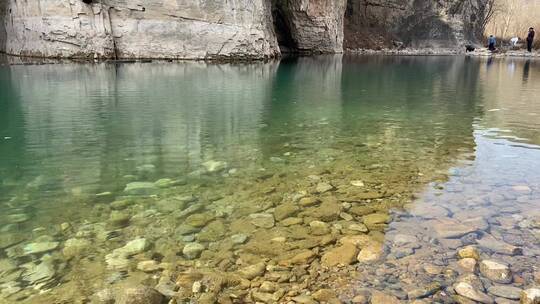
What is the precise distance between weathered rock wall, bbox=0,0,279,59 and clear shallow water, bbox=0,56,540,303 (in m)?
10.9

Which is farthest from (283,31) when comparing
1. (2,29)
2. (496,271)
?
(496,271)

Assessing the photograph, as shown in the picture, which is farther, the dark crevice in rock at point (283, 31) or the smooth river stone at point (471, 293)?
the dark crevice in rock at point (283, 31)

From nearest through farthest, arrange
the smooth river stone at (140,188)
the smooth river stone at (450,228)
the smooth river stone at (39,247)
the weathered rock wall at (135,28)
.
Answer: the smooth river stone at (39,247) → the smooth river stone at (450,228) → the smooth river stone at (140,188) → the weathered rock wall at (135,28)

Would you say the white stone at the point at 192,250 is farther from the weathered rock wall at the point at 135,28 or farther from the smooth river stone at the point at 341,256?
the weathered rock wall at the point at 135,28

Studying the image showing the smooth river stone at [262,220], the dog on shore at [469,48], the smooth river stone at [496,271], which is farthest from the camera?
the dog on shore at [469,48]

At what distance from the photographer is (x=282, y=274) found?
9.07ft

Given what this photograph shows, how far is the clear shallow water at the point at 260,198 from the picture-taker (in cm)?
274

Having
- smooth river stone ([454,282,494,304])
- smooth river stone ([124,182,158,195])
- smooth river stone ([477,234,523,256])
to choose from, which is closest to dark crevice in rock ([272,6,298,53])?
smooth river stone ([124,182,158,195])

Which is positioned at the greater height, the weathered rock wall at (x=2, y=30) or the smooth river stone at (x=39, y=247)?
the weathered rock wall at (x=2, y=30)

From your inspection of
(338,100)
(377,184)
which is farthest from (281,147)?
(338,100)

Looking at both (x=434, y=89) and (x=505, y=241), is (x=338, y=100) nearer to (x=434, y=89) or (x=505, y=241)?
(x=434, y=89)

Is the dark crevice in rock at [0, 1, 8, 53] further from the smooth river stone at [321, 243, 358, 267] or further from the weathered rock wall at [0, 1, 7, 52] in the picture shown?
the smooth river stone at [321, 243, 358, 267]

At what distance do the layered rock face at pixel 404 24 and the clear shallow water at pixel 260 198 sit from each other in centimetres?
2936

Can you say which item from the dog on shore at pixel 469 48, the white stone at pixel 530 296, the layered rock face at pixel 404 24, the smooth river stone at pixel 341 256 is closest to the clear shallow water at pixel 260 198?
the smooth river stone at pixel 341 256
